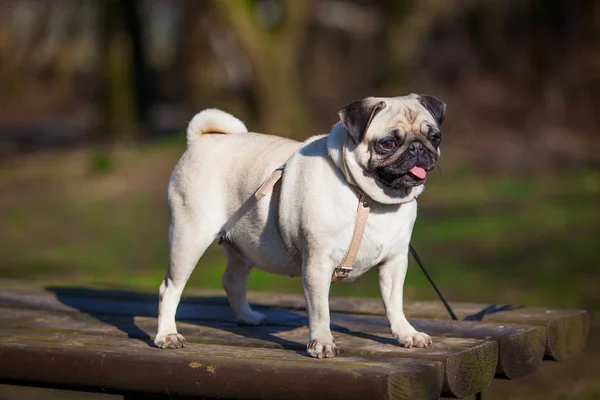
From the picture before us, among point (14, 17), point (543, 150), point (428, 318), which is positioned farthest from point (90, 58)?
point (428, 318)

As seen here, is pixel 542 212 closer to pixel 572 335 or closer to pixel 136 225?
pixel 136 225

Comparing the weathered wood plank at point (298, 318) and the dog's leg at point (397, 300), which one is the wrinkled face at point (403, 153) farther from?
the weathered wood plank at point (298, 318)

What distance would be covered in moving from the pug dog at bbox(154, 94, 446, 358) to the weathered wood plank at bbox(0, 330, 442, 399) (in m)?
0.23

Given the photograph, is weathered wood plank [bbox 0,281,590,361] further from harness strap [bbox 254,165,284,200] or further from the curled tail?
harness strap [bbox 254,165,284,200]

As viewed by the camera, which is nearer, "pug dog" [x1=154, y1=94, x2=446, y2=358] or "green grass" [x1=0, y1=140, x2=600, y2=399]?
"pug dog" [x1=154, y1=94, x2=446, y2=358]

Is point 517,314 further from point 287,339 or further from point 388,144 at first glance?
point 388,144

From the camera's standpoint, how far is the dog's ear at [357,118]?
4152mm

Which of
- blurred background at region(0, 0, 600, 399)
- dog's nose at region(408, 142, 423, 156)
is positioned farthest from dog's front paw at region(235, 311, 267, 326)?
blurred background at region(0, 0, 600, 399)

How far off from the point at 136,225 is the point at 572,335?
825 centimetres

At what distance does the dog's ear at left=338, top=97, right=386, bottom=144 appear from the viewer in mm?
4152

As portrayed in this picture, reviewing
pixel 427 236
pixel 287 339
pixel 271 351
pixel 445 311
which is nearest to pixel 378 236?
pixel 271 351

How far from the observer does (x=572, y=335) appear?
17.8 feet

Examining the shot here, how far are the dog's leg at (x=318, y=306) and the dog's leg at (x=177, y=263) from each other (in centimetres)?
68

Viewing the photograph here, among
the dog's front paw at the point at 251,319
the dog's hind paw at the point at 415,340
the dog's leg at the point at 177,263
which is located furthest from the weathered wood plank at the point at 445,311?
the dog's leg at the point at 177,263
